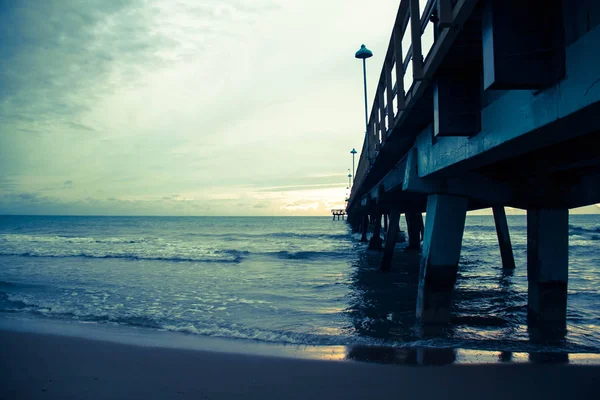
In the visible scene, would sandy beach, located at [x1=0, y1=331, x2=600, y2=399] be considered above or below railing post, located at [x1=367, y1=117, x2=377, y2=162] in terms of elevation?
below

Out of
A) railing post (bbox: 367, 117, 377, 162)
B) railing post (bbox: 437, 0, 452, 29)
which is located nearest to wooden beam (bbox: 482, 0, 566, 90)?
railing post (bbox: 437, 0, 452, 29)

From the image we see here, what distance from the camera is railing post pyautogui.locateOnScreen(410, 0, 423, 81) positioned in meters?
4.21

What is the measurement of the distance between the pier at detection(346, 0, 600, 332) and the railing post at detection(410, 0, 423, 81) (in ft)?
0.04

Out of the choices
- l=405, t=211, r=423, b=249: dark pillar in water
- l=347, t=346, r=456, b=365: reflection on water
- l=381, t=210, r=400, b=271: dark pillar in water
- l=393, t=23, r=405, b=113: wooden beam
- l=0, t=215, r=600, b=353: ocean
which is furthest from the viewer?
l=405, t=211, r=423, b=249: dark pillar in water

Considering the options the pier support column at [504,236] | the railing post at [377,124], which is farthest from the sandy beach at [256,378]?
the pier support column at [504,236]

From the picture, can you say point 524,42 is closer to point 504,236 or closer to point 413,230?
point 504,236

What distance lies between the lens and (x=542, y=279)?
21.0ft

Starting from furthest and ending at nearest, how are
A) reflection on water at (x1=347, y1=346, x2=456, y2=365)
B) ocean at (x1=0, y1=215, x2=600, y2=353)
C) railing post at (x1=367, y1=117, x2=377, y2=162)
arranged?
1. railing post at (x1=367, y1=117, x2=377, y2=162)
2. ocean at (x1=0, y1=215, x2=600, y2=353)
3. reflection on water at (x1=347, y1=346, x2=456, y2=365)

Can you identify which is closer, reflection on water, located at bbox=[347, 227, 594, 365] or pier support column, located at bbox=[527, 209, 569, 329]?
reflection on water, located at bbox=[347, 227, 594, 365]

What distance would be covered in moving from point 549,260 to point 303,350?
4193mm

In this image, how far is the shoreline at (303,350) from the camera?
17.3ft

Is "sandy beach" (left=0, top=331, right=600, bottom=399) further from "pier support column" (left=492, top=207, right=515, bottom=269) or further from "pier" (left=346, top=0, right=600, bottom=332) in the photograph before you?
"pier support column" (left=492, top=207, right=515, bottom=269)

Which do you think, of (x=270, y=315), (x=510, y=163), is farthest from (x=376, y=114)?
(x=270, y=315)

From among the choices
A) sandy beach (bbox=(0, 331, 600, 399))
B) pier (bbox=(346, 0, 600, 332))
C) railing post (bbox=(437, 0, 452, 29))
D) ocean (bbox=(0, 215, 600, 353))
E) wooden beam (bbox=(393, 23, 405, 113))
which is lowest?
ocean (bbox=(0, 215, 600, 353))
